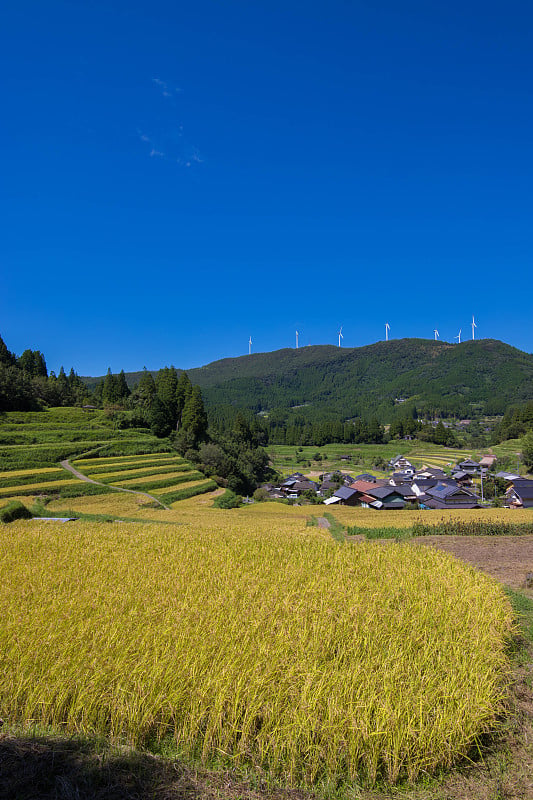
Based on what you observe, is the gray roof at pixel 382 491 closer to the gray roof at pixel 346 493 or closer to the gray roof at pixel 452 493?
the gray roof at pixel 346 493

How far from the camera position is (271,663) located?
496 cm

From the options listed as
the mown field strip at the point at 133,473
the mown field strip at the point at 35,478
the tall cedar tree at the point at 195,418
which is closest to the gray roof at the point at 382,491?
the mown field strip at the point at 133,473

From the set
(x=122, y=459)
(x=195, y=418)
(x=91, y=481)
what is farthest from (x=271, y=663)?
(x=195, y=418)

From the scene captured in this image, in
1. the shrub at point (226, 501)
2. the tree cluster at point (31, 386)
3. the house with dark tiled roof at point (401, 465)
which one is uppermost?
the tree cluster at point (31, 386)

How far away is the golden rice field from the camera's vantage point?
398cm

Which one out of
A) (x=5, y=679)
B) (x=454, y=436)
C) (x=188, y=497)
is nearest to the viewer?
(x=5, y=679)

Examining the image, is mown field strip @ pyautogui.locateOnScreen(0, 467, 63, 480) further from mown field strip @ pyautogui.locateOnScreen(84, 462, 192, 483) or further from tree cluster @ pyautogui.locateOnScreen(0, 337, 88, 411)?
tree cluster @ pyautogui.locateOnScreen(0, 337, 88, 411)

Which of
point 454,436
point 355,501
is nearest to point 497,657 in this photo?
point 355,501

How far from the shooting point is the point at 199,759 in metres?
3.92

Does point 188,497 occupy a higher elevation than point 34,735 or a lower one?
lower

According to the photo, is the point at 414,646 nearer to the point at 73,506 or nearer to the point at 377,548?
the point at 377,548

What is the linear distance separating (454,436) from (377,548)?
12494 cm

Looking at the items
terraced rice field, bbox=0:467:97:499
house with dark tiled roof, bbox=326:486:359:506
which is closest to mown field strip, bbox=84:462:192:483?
terraced rice field, bbox=0:467:97:499

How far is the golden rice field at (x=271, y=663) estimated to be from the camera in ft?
13.0
